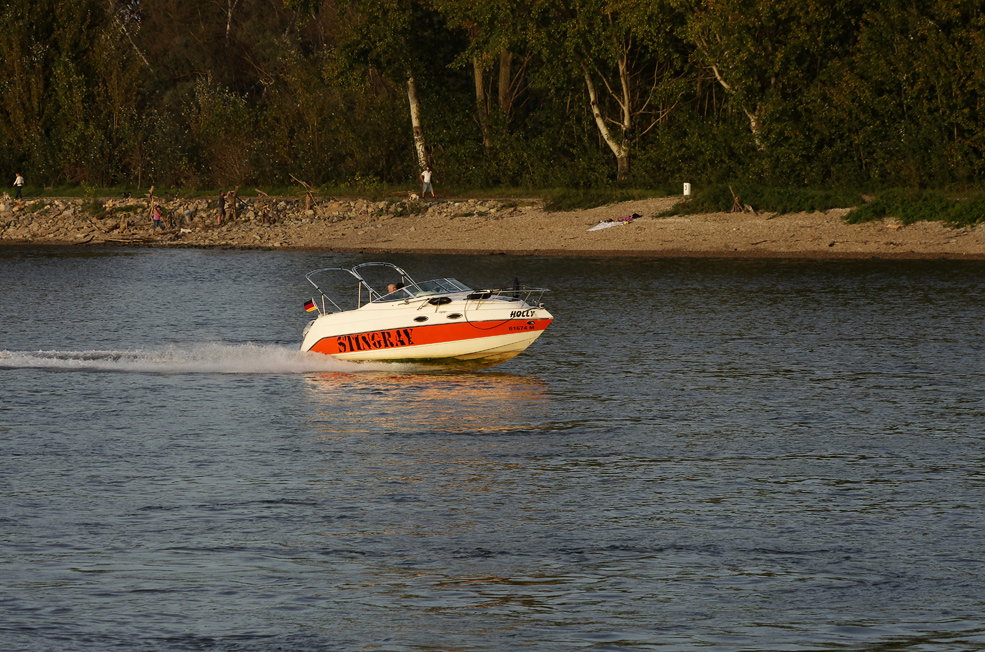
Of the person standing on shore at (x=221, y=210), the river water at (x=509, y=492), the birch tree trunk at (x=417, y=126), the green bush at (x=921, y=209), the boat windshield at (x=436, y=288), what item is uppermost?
the birch tree trunk at (x=417, y=126)

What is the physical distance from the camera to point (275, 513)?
1653 centimetres

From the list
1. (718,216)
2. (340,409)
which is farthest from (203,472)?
(718,216)

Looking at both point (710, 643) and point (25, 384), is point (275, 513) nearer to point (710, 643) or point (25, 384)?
point (710, 643)

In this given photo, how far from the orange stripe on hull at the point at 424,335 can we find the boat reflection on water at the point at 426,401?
0.65 metres

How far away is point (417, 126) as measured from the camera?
231 feet

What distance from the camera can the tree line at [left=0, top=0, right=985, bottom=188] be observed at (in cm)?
5566

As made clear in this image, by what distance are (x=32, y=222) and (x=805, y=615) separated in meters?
71.0

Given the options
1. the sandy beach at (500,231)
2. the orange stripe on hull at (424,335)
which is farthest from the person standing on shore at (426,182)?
the orange stripe on hull at (424,335)

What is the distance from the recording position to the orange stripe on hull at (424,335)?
26.9m

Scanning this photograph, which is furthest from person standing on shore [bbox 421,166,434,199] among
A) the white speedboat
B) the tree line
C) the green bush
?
the white speedboat

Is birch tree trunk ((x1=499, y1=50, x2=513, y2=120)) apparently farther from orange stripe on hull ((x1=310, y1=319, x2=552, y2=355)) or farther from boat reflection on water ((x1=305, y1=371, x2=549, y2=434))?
boat reflection on water ((x1=305, y1=371, x2=549, y2=434))

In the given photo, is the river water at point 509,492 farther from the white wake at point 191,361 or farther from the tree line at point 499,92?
the tree line at point 499,92

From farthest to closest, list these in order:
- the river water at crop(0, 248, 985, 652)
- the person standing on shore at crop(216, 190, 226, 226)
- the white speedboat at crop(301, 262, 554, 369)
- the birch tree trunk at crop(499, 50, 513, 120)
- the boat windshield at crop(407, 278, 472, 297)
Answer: the person standing on shore at crop(216, 190, 226, 226) < the birch tree trunk at crop(499, 50, 513, 120) < the boat windshield at crop(407, 278, 472, 297) < the white speedboat at crop(301, 262, 554, 369) < the river water at crop(0, 248, 985, 652)

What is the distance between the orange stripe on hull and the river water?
23.4 inches
